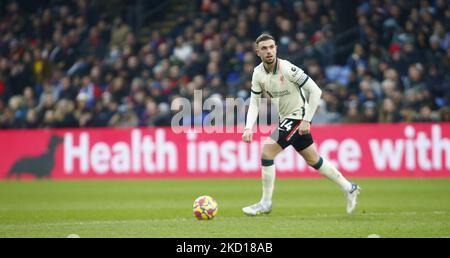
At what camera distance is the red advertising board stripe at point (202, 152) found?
808 inches

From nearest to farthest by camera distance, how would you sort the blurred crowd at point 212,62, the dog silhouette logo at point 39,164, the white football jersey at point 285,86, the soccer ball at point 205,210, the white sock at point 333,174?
1. the soccer ball at point 205,210
2. the white football jersey at point 285,86
3. the white sock at point 333,174
4. the blurred crowd at point 212,62
5. the dog silhouette logo at point 39,164

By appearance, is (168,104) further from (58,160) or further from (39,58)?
(39,58)

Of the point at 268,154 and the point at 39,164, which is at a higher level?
the point at 268,154

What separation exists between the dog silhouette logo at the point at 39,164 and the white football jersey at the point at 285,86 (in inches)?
453

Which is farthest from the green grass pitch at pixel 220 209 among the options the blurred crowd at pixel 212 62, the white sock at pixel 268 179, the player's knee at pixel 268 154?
the blurred crowd at pixel 212 62

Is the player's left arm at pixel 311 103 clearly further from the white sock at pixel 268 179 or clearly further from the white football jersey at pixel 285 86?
the white sock at pixel 268 179

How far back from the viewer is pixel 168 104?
23.4m

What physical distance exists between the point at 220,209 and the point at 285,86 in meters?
2.61

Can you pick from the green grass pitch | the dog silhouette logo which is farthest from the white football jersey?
the dog silhouette logo

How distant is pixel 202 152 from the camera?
21.7m

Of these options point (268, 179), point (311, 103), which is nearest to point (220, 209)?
point (268, 179)

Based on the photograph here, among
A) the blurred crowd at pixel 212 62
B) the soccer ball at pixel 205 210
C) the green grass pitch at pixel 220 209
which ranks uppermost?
the blurred crowd at pixel 212 62

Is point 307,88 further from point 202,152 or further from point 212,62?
point 212,62
